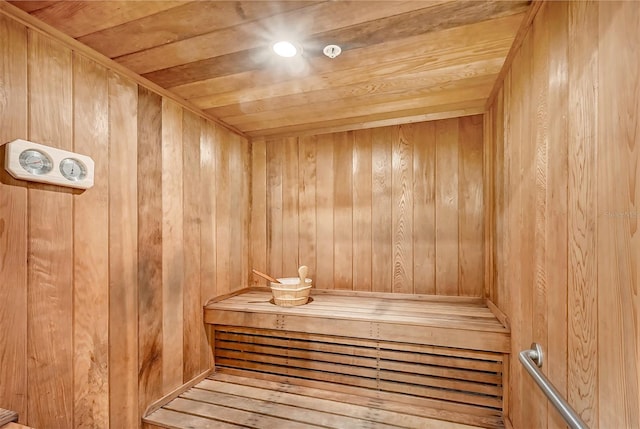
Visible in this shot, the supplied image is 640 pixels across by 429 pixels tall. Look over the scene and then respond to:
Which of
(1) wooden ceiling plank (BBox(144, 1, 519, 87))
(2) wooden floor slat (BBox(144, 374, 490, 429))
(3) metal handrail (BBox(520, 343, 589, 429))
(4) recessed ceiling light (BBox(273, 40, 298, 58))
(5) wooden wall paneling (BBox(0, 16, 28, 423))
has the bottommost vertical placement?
(2) wooden floor slat (BBox(144, 374, 490, 429))

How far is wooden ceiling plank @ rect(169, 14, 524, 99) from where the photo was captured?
132 centimetres

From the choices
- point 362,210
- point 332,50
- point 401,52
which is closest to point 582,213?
point 401,52

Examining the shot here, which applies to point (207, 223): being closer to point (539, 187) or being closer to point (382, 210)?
point (382, 210)

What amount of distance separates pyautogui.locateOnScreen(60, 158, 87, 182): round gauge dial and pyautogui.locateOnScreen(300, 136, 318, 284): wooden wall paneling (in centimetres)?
158

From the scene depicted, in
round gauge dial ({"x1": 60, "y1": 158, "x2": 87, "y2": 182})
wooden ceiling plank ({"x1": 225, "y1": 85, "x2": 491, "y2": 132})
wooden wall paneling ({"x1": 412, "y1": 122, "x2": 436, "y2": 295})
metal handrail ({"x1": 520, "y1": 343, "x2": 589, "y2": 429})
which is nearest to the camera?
metal handrail ({"x1": 520, "y1": 343, "x2": 589, "y2": 429})

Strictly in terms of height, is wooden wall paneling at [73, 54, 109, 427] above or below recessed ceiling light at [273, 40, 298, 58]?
below

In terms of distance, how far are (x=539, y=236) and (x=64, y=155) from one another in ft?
6.47

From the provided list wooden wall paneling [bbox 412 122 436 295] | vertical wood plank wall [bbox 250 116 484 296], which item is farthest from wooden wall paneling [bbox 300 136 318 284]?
wooden wall paneling [bbox 412 122 436 295]

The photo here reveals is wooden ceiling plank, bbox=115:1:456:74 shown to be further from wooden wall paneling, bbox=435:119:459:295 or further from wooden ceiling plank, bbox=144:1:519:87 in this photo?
wooden wall paneling, bbox=435:119:459:295

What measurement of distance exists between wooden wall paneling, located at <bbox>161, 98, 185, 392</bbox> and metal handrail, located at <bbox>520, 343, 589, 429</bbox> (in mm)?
1845

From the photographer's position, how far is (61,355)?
1.30 metres

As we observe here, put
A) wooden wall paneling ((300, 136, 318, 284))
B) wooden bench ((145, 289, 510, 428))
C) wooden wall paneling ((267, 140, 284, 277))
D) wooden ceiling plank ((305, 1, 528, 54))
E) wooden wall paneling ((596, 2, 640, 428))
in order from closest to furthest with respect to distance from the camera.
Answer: wooden wall paneling ((596, 2, 640, 428)), wooden ceiling plank ((305, 1, 528, 54)), wooden bench ((145, 289, 510, 428)), wooden wall paneling ((300, 136, 318, 284)), wooden wall paneling ((267, 140, 284, 277))

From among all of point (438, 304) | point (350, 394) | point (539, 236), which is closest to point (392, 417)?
Answer: point (350, 394)

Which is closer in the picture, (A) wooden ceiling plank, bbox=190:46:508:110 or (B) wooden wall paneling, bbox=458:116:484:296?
(A) wooden ceiling plank, bbox=190:46:508:110
